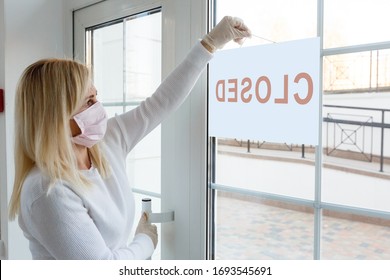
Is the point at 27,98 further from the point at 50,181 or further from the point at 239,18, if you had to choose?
the point at 239,18

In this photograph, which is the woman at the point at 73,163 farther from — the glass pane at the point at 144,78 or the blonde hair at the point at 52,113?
the glass pane at the point at 144,78

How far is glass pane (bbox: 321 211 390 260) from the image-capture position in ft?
2.86

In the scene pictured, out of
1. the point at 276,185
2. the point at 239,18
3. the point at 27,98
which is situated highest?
the point at 239,18

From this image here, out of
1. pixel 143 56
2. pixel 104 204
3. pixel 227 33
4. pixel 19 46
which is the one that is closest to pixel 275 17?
pixel 227 33

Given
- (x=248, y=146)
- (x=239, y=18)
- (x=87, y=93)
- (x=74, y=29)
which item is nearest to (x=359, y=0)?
(x=239, y=18)

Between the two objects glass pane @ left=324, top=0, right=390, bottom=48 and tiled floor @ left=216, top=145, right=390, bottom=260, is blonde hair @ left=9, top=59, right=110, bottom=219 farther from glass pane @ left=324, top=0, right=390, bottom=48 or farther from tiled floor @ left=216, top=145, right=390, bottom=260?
glass pane @ left=324, top=0, right=390, bottom=48

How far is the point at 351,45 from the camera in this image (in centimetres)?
86

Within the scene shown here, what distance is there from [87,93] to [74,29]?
85 centimetres

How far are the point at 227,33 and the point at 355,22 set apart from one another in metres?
0.31

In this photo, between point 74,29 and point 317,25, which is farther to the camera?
point 74,29

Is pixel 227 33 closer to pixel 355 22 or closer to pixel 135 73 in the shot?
pixel 355 22

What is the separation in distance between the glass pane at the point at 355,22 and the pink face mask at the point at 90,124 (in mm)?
587

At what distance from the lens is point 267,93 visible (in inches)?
39.5

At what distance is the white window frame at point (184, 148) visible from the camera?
1.16m
